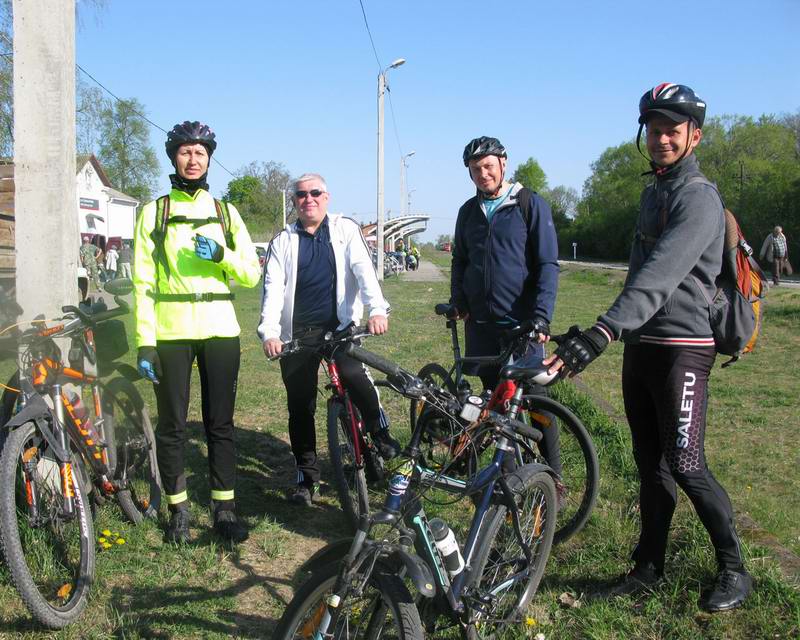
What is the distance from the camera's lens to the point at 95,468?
3955mm

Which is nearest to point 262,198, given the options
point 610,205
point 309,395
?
point 610,205

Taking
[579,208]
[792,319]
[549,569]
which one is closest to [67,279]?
[549,569]

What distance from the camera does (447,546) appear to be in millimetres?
2656

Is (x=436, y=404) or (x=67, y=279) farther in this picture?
(x=67, y=279)

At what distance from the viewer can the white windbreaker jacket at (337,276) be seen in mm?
4469

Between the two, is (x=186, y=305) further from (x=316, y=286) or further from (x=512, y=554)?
(x=512, y=554)

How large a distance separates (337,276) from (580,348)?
7.21 feet

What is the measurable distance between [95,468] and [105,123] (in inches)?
2522

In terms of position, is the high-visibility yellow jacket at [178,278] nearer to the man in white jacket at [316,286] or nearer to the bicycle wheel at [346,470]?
the man in white jacket at [316,286]

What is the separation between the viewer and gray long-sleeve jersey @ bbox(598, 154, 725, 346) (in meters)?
2.87

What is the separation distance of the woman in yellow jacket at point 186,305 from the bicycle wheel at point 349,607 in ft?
6.33

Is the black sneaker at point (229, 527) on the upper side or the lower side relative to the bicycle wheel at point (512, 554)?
lower

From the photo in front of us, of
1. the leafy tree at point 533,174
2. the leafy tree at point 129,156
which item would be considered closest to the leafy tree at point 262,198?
the leafy tree at point 129,156

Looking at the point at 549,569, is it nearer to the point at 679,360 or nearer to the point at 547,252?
the point at 679,360
